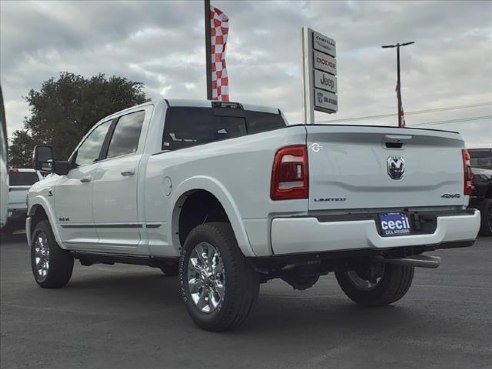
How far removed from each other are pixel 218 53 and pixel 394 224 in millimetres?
9881

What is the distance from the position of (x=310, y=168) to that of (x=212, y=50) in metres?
9.97

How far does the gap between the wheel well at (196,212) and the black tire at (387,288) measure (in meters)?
1.52

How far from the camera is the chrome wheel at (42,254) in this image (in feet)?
23.1

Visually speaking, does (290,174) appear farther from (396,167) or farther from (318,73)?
(318,73)

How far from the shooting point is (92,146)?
665 centimetres

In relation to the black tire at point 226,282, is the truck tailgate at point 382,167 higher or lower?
higher

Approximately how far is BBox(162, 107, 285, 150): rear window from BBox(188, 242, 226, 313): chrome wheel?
1268 mm

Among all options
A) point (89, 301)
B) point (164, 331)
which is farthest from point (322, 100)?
point (164, 331)

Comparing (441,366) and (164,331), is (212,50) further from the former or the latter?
(441,366)

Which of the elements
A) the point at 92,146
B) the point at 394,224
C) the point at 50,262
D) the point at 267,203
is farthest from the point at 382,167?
the point at 50,262

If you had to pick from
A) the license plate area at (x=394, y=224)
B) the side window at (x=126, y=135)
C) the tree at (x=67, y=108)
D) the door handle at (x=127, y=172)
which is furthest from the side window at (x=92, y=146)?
the tree at (x=67, y=108)

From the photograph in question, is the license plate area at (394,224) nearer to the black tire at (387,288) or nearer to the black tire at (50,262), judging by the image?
the black tire at (387,288)

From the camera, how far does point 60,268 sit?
22.7 ft

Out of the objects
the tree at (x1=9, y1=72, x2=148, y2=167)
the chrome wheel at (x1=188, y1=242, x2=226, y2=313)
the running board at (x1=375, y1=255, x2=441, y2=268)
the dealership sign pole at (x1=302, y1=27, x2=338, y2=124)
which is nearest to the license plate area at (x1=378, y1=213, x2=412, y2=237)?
the running board at (x1=375, y1=255, x2=441, y2=268)
